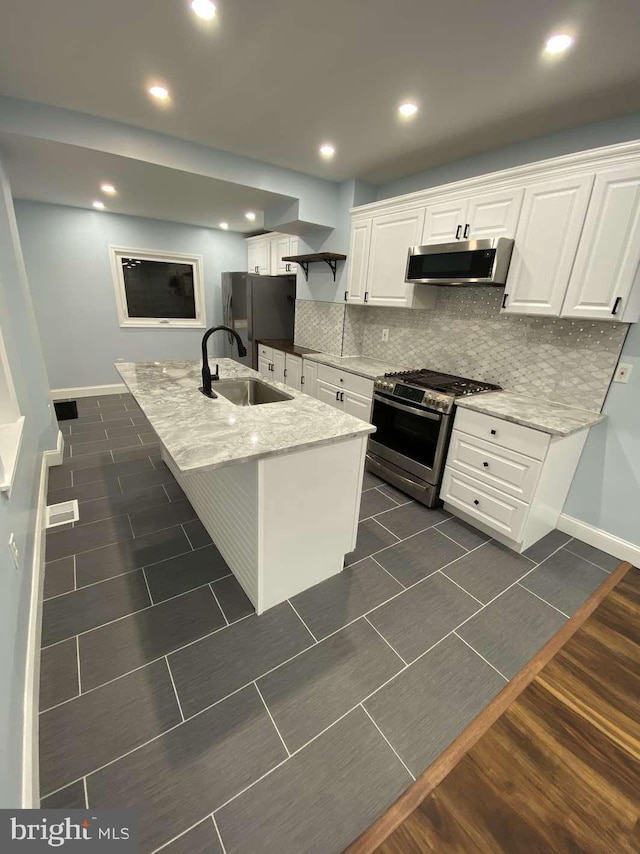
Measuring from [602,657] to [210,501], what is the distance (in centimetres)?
221

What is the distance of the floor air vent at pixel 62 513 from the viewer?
2377 millimetres

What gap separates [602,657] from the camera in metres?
1.68

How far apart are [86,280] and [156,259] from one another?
1010 mm

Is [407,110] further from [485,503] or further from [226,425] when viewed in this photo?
[485,503]

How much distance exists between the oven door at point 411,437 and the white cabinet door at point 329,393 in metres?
0.57

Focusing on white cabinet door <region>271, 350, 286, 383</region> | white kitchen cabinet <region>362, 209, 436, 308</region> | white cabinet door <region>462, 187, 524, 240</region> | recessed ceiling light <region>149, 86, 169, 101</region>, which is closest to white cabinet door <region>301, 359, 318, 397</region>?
white cabinet door <region>271, 350, 286, 383</region>

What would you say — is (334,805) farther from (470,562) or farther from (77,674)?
(470,562)

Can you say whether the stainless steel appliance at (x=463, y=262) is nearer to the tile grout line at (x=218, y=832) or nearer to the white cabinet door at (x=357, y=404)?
the white cabinet door at (x=357, y=404)

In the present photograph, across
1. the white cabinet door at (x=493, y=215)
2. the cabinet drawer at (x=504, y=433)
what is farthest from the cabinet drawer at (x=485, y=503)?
the white cabinet door at (x=493, y=215)

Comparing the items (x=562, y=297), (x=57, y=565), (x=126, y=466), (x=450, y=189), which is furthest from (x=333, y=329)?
(x=57, y=565)

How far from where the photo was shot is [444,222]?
8.86 feet

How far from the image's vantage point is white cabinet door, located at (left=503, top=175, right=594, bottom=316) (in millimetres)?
2057

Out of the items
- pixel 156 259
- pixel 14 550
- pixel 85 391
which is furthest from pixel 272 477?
pixel 156 259

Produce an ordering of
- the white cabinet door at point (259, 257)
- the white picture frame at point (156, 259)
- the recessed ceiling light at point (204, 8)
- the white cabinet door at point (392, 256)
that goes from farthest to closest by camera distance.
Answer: the white cabinet door at point (259, 257), the white picture frame at point (156, 259), the white cabinet door at point (392, 256), the recessed ceiling light at point (204, 8)
